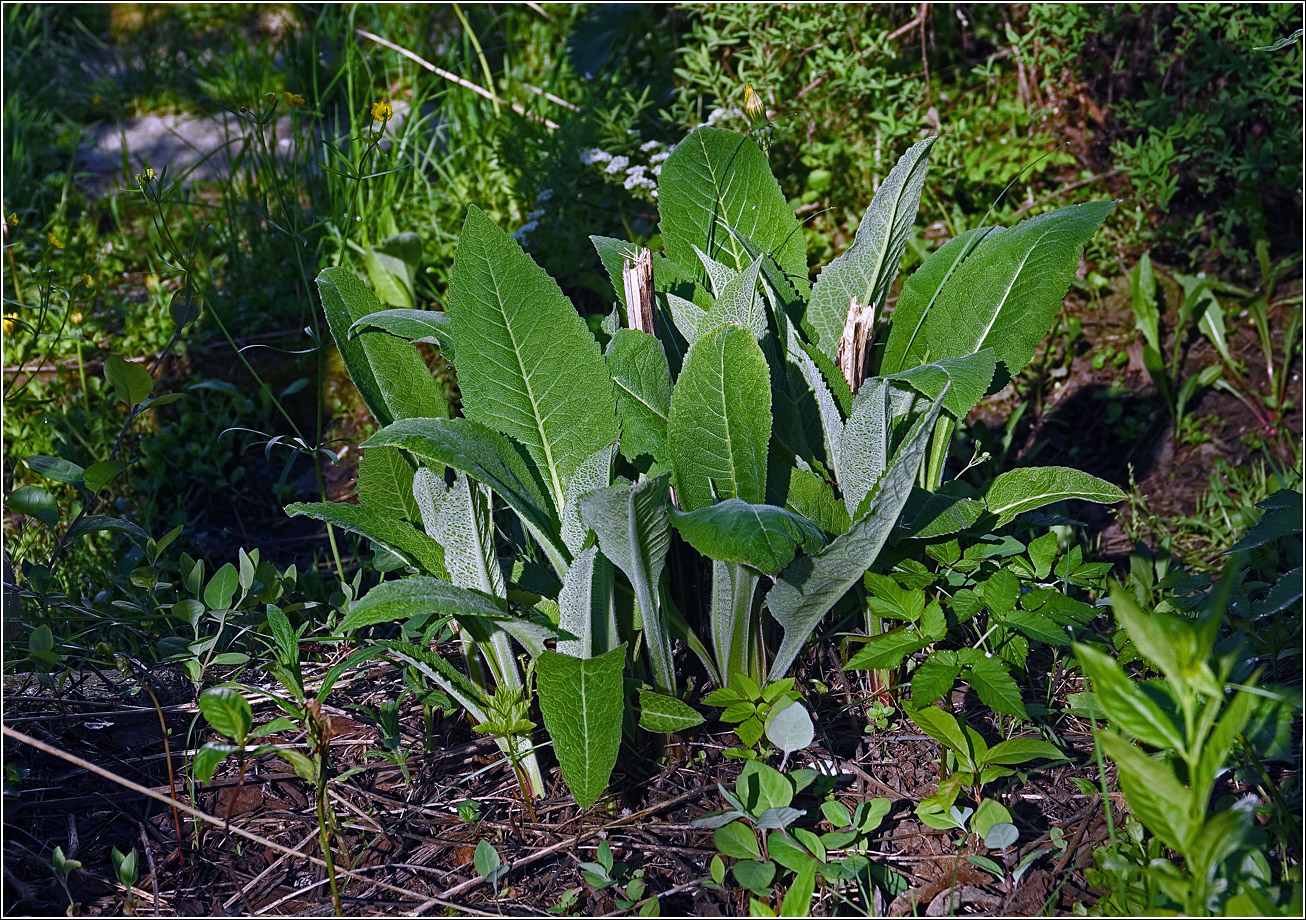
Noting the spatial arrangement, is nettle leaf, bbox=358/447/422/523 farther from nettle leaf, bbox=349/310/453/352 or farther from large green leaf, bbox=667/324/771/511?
large green leaf, bbox=667/324/771/511

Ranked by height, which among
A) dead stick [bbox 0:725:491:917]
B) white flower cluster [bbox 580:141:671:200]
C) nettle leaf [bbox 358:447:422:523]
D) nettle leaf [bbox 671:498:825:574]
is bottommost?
dead stick [bbox 0:725:491:917]

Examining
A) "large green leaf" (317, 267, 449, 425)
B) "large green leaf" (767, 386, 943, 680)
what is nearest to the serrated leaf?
"large green leaf" (317, 267, 449, 425)

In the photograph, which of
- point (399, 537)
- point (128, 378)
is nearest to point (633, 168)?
point (128, 378)

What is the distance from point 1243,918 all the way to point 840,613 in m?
0.78

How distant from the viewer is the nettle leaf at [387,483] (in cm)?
159

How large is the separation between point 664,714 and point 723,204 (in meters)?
0.94

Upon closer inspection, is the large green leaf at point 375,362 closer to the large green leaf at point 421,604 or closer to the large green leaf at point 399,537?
the large green leaf at point 399,537

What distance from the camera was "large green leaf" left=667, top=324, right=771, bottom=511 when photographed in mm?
1373

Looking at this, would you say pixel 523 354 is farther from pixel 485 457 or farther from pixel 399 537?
pixel 399 537

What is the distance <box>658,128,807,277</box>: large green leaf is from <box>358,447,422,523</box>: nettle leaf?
64cm

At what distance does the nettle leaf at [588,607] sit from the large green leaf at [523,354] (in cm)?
20

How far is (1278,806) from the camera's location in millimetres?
1315

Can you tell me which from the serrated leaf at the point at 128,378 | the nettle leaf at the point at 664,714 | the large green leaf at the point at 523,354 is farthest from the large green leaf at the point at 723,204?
the serrated leaf at the point at 128,378

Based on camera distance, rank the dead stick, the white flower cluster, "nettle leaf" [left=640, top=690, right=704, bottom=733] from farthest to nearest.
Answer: the white flower cluster < "nettle leaf" [left=640, top=690, right=704, bottom=733] < the dead stick
